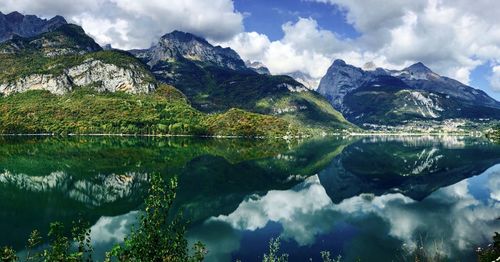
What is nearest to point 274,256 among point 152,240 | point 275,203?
point 152,240

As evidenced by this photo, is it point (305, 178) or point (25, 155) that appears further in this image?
point (25, 155)

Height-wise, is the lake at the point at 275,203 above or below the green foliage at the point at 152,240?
below

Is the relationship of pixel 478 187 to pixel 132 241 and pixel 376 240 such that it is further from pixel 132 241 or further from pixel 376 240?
pixel 132 241

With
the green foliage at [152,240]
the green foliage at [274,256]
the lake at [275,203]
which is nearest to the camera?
the green foliage at [152,240]

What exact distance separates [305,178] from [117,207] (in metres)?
65.2

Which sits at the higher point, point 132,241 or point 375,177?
point 132,241

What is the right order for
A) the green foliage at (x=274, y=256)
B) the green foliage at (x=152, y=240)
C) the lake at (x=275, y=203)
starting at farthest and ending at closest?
the lake at (x=275, y=203) → the green foliage at (x=274, y=256) → the green foliage at (x=152, y=240)

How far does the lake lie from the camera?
58.0m

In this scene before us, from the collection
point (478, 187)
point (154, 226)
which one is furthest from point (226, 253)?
point (478, 187)

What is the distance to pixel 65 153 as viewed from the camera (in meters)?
173

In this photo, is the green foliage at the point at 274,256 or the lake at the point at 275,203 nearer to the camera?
the green foliage at the point at 274,256

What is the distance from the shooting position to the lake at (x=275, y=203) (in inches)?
2283

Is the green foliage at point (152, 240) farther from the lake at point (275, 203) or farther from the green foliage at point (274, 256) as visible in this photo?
the green foliage at point (274, 256)

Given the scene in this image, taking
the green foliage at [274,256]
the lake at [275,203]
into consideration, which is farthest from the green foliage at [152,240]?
the green foliage at [274,256]
